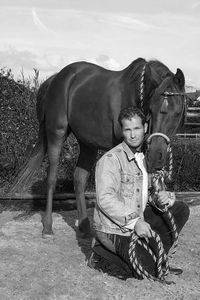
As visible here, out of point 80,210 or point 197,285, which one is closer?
point 197,285

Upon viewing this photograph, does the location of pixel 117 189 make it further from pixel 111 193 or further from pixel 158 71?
pixel 158 71

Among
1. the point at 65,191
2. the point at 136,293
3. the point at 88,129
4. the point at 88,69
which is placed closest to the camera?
the point at 136,293

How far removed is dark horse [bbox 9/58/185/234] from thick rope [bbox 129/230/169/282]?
1.80 feet

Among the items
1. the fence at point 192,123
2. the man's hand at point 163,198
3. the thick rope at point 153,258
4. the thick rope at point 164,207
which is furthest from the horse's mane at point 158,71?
the fence at point 192,123

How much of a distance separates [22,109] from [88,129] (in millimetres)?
3354

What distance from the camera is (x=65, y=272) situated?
373cm

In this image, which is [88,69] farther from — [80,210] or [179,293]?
[179,293]

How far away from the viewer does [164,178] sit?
350cm

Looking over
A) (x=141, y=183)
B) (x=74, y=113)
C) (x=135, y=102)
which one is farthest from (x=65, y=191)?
(x=141, y=183)

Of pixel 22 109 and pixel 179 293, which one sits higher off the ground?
pixel 22 109

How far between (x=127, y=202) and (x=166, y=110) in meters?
0.85

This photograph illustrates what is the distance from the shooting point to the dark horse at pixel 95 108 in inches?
150

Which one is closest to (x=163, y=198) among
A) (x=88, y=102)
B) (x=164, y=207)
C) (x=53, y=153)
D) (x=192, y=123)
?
(x=164, y=207)

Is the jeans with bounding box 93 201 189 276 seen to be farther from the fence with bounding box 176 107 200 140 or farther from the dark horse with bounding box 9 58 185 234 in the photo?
the fence with bounding box 176 107 200 140
